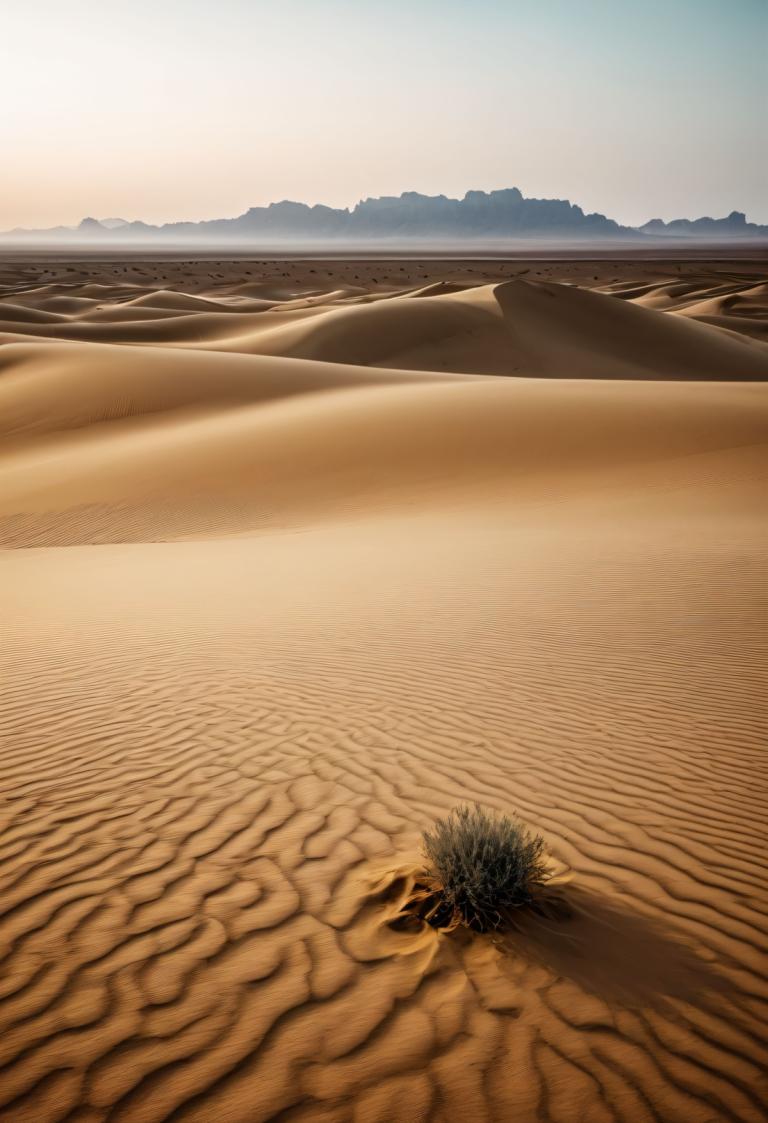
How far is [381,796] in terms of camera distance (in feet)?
14.2

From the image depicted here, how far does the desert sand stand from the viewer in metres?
2.57

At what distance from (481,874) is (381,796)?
3.94 ft

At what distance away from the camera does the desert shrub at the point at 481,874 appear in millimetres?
3225

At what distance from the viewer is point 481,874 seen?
10.5 feet

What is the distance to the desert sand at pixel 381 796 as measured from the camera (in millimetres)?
2570

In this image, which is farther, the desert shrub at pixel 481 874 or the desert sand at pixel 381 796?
the desert shrub at pixel 481 874

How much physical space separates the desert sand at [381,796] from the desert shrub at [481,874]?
119 millimetres

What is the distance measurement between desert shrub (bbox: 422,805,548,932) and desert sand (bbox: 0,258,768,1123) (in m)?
0.12

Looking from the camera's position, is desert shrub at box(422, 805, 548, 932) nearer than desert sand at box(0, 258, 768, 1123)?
No

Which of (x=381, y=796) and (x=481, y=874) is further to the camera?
(x=381, y=796)

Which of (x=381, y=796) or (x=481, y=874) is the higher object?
(x=481, y=874)

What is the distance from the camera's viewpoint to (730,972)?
3004 millimetres

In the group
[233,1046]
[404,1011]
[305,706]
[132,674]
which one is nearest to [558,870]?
[404,1011]

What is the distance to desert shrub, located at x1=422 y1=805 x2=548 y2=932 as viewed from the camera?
3225mm
